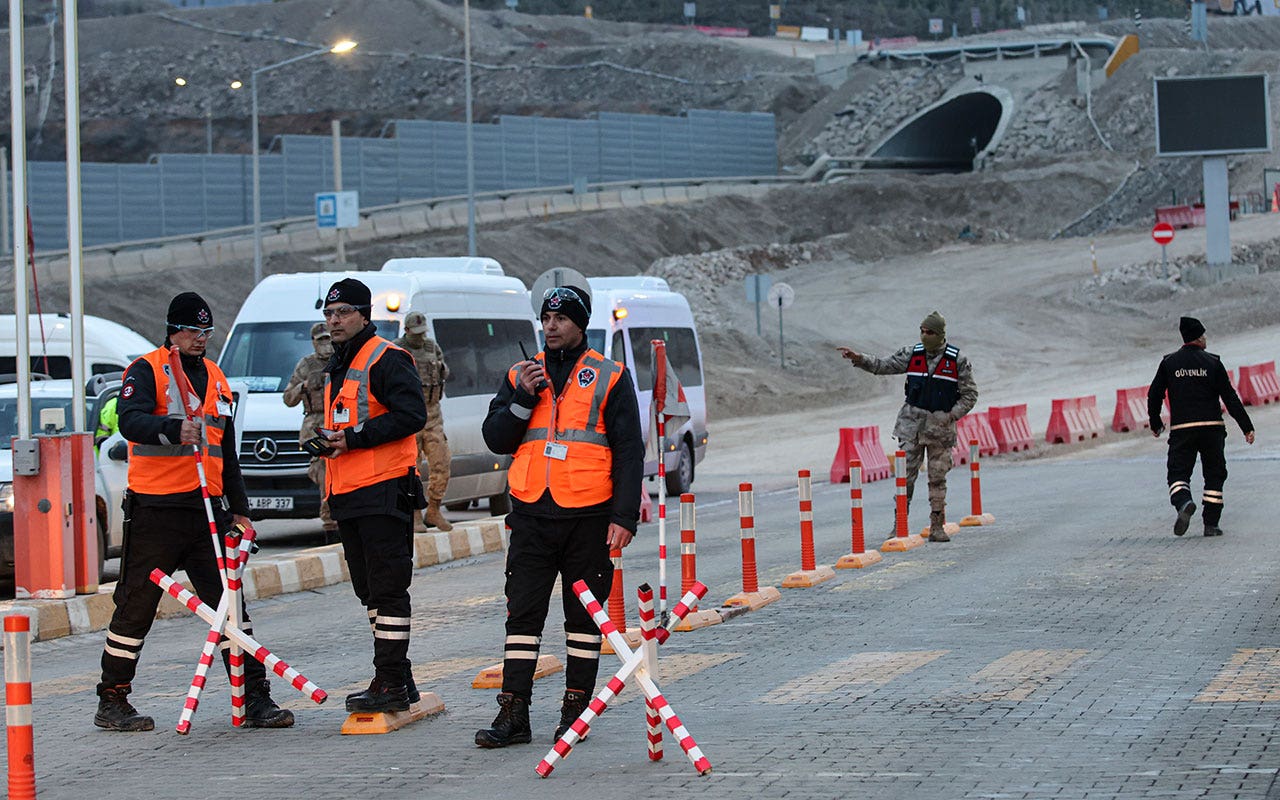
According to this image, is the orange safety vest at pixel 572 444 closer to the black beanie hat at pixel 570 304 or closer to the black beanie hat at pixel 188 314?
the black beanie hat at pixel 570 304

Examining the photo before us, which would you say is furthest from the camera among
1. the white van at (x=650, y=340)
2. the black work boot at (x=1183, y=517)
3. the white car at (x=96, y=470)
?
the white van at (x=650, y=340)

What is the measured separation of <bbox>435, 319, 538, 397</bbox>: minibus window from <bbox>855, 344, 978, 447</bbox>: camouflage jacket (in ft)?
15.6

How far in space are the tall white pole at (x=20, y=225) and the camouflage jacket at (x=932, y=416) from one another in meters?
7.20

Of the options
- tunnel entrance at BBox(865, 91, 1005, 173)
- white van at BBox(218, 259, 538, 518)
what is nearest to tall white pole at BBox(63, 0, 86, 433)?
white van at BBox(218, 259, 538, 518)

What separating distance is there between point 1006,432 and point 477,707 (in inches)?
915

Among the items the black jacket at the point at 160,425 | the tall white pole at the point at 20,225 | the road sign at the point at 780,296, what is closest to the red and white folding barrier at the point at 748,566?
the black jacket at the point at 160,425

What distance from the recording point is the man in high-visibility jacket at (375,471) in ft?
26.6

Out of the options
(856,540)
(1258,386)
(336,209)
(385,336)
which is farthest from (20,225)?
(336,209)

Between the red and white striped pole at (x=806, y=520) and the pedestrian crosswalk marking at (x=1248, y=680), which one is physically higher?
the red and white striped pole at (x=806, y=520)

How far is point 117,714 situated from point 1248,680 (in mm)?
5484

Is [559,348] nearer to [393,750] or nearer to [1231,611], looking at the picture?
[393,750]

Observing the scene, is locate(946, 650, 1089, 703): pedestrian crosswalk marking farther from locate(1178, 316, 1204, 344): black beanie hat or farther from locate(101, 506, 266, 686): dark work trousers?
locate(1178, 316, 1204, 344): black beanie hat

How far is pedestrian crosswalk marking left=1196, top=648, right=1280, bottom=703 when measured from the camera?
28.4 ft

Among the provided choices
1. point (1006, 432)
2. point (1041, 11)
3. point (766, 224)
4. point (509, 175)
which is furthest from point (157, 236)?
point (1041, 11)
